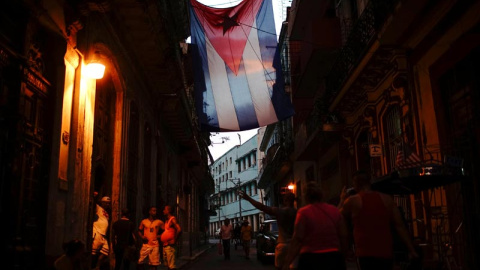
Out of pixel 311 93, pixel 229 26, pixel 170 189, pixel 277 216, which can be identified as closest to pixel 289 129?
pixel 311 93

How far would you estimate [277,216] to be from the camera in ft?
19.9

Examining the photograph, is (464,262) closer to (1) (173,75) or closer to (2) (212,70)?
(2) (212,70)

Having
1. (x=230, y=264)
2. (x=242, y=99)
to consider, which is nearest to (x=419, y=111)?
(x=242, y=99)

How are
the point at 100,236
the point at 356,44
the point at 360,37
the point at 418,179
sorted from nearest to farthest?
the point at 418,179
the point at 100,236
the point at 360,37
the point at 356,44

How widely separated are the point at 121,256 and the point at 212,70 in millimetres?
3950

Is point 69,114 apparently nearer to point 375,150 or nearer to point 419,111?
point 419,111

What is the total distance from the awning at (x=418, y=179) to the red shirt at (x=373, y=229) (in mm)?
2690

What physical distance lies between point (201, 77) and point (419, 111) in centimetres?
448

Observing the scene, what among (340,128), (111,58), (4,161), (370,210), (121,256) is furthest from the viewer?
(340,128)

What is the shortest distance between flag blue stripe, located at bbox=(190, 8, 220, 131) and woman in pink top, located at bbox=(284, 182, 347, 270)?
5199 mm

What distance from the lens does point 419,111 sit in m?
9.66

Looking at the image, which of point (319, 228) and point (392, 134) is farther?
point (392, 134)

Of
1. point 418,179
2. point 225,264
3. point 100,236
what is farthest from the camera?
point 225,264

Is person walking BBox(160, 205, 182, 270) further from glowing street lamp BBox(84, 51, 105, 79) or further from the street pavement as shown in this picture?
the street pavement
